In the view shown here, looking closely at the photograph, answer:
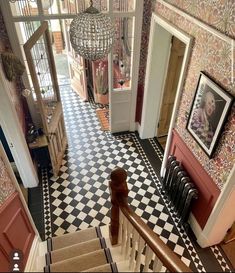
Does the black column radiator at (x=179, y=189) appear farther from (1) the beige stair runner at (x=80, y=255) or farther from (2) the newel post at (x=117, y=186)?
(2) the newel post at (x=117, y=186)

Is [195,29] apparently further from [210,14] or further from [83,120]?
[83,120]

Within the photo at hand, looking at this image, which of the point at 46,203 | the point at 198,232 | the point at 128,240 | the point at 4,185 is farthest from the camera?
the point at 46,203

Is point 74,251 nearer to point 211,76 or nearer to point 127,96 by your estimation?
point 211,76

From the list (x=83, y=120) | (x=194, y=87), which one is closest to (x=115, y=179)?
(x=194, y=87)

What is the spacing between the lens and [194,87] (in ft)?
10.0

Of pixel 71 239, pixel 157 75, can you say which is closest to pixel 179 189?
pixel 71 239

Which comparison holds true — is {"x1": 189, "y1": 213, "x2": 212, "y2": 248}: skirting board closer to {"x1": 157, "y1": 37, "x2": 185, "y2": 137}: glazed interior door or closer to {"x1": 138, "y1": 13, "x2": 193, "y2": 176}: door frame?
{"x1": 138, "y1": 13, "x2": 193, "y2": 176}: door frame

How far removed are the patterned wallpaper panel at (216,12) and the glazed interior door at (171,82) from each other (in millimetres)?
1338

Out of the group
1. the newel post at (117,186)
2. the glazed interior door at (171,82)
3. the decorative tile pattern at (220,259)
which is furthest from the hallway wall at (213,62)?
the newel post at (117,186)

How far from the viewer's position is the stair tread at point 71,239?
3.06 metres

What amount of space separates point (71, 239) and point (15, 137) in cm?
160

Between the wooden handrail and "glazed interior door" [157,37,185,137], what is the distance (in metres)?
3.09

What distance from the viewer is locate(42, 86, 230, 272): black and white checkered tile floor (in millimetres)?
3623

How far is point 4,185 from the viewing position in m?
2.56
